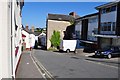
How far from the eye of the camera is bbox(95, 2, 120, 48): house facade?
3856cm

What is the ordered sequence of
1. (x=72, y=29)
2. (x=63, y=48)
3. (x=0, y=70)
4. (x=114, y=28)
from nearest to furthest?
(x=0, y=70) < (x=114, y=28) < (x=63, y=48) < (x=72, y=29)

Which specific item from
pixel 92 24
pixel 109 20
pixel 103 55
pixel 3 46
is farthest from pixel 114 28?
pixel 3 46

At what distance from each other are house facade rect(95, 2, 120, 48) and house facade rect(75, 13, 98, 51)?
3674 mm

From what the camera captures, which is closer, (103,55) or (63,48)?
(103,55)

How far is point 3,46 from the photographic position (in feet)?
15.9

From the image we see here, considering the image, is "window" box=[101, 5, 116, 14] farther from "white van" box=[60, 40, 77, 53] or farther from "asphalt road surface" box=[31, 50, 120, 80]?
"asphalt road surface" box=[31, 50, 120, 80]

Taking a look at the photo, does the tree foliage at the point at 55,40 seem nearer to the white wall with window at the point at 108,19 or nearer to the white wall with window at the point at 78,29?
the white wall with window at the point at 78,29

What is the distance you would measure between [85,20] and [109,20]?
15.2 meters

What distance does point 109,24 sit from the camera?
41.2 m

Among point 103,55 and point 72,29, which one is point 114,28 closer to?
point 103,55

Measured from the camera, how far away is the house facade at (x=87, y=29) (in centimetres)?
4928

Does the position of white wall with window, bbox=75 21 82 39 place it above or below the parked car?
above

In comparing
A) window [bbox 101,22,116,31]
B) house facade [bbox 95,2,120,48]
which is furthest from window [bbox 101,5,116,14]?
window [bbox 101,22,116,31]

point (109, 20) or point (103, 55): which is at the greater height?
point (109, 20)
